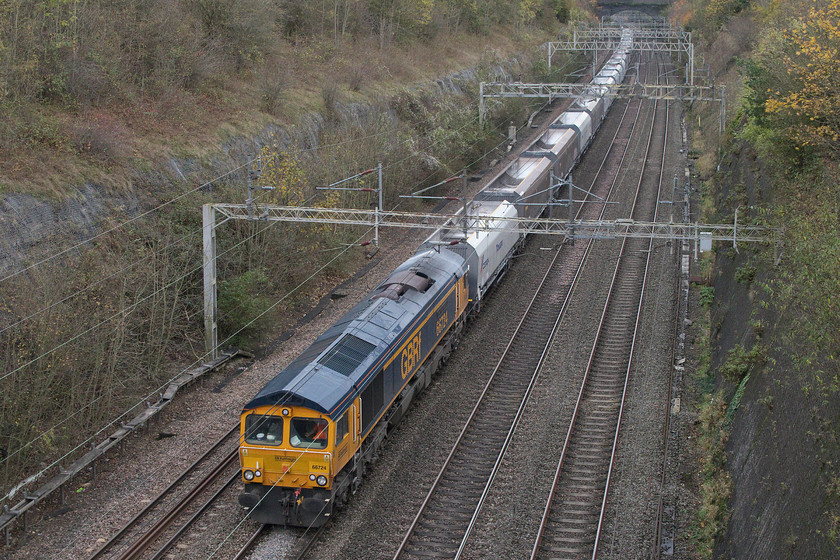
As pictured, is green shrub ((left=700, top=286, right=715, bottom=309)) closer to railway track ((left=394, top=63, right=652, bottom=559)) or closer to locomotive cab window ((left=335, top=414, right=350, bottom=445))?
railway track ((left=394, top=63, right=652, bottom=559))

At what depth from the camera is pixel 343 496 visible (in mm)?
15961

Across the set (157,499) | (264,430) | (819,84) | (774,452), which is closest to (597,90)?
(819,84)

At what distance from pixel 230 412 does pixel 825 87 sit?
17.5 metres

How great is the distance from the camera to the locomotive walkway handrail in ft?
50.3

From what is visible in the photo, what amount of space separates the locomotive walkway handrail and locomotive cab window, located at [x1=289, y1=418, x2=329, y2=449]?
5.51 metres

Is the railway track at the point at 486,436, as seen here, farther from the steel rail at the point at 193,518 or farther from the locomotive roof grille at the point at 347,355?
the steel rail at the point at 193,518

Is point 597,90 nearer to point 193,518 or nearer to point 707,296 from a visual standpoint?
point 707,296

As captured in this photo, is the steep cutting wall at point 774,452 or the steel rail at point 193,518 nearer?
the steep cutting wall at point 774,452

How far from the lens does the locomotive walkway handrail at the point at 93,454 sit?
15.3 meters

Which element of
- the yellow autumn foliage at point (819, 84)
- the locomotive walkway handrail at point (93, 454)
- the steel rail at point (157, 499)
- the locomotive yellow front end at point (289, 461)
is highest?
the yellow autumn foliage at point (819, 84)

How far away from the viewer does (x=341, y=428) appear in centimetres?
1518

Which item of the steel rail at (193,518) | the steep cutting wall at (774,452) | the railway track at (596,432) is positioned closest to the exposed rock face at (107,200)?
the steel rail at (193,518)

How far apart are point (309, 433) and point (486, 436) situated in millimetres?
5901

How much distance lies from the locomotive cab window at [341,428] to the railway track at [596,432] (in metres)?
4.17
